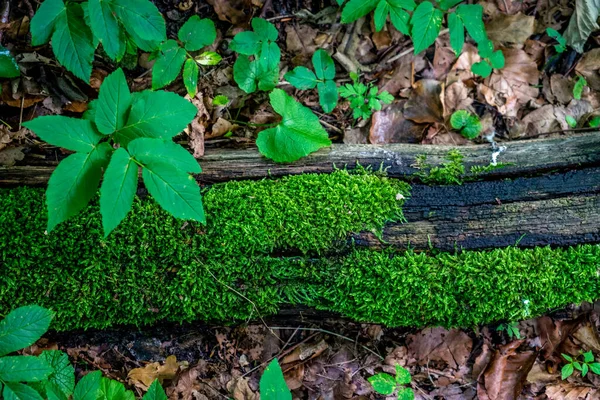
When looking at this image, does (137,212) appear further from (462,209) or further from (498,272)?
(498,272)

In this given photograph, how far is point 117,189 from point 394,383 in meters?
2.06

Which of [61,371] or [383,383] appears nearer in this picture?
[61,371]

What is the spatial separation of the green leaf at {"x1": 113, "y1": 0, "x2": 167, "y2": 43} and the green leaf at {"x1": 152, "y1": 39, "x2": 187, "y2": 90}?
43 centimetres

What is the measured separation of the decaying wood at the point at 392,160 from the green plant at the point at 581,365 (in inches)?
55.3

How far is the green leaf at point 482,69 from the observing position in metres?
3.72

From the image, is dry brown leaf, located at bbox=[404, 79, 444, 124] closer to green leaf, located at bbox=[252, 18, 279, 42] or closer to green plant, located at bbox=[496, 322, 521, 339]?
green leaf, located at bbox=[252, 18, 279, 42]

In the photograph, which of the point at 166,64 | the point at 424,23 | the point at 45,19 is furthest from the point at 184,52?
the point at 424,23

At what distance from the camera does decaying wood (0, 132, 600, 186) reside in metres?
2.72

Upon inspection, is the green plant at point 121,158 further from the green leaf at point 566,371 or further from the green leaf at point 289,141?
the green leaf at point 566,371

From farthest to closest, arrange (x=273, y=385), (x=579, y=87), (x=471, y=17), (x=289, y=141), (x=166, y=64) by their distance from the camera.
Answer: (x=579, y=87) → (x=471, y=17) → (x=166, y=64) → (x=289, y=141) → (x=273, y=385)

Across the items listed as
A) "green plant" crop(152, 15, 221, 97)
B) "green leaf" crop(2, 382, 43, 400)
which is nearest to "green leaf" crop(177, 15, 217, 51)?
"green plant" crop(152, 15, 221, 97)

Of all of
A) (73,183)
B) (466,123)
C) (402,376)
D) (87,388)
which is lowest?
(402,376)

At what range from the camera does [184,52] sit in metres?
2.88

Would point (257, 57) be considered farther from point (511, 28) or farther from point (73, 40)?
point (511, 28)
